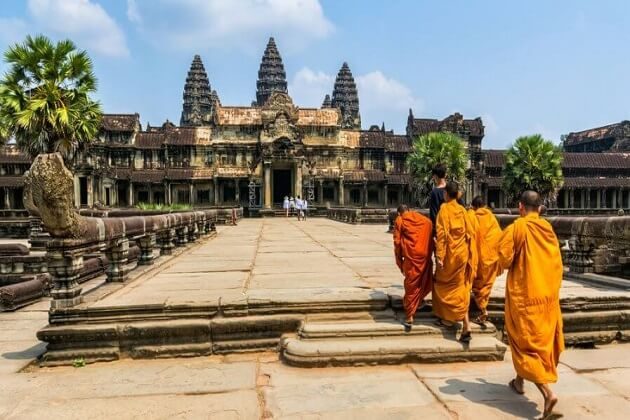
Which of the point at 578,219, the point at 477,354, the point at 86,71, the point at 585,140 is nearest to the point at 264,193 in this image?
the point at 86,71

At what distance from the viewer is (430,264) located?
15.2 feet

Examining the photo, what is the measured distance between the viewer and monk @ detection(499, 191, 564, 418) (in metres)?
3.29

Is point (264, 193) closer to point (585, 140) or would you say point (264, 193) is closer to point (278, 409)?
point (278, 409)

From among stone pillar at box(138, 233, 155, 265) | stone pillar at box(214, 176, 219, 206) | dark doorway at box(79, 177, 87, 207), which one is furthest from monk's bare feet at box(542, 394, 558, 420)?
dark doorway at box(79, 177, 87, 207)

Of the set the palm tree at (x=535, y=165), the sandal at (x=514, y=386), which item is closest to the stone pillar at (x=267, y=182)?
the palm tree at (x=535, y=165)

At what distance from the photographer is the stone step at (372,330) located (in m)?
4.41

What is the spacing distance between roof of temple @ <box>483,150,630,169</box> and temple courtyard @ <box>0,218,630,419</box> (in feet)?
145

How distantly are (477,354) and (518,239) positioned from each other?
1.32m

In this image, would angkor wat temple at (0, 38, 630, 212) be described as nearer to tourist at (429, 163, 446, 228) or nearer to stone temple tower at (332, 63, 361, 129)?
stone temple tower at (332, 63, 361, 129)

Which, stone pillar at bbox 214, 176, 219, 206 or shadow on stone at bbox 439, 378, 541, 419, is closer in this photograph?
shadow on stone at bbox 439, 378, 541, 419

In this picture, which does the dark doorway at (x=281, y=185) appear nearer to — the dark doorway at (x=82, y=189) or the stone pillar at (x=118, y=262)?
the dark doorway at (x=82, y=189)

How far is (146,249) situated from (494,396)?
19.5 ft

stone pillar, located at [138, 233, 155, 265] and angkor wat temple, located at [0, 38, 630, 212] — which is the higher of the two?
angkor wat temple, located at [0, 38, 630, 212]

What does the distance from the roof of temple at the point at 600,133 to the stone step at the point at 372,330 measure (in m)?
62.4
